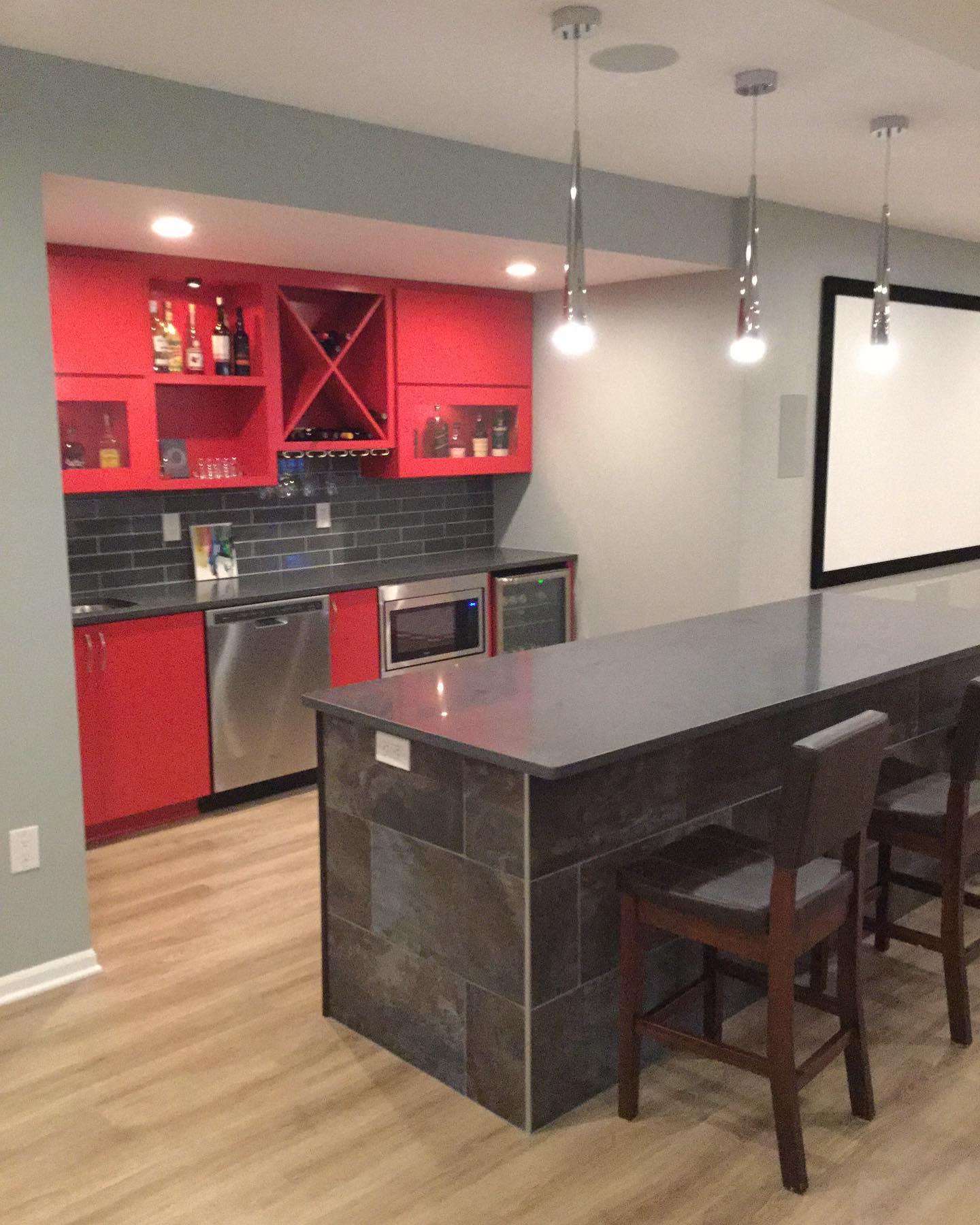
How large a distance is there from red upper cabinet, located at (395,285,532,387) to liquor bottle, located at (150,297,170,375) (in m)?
1.12

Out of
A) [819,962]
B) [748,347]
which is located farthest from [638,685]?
[748,347]

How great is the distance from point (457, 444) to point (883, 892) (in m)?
3.18

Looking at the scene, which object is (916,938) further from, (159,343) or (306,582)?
(159,343)

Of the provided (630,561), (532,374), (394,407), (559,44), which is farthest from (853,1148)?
(532,374)

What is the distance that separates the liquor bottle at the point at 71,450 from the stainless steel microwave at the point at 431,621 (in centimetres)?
138

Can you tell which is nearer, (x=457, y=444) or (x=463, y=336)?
(x=463, y=336)

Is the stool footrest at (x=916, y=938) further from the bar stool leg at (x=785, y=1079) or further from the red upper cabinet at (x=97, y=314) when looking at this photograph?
the red upper cabinet at (x=97, y=314)

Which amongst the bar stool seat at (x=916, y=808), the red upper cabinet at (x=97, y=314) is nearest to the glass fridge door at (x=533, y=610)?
the red upper cabinet at (x=97, y=314)

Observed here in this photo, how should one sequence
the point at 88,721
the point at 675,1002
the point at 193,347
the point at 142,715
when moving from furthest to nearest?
the point at 193,347, the point at 142,715, the point at 88,721, the point at 675,1002

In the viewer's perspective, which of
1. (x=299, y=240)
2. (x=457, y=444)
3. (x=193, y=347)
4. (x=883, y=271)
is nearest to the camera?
(x=883, y=271)

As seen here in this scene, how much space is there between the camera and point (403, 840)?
2771 millimetres

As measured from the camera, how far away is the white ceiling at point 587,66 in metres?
2.66

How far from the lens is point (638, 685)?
2.94m

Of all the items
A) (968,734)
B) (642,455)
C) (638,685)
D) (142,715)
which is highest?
(642,455)
